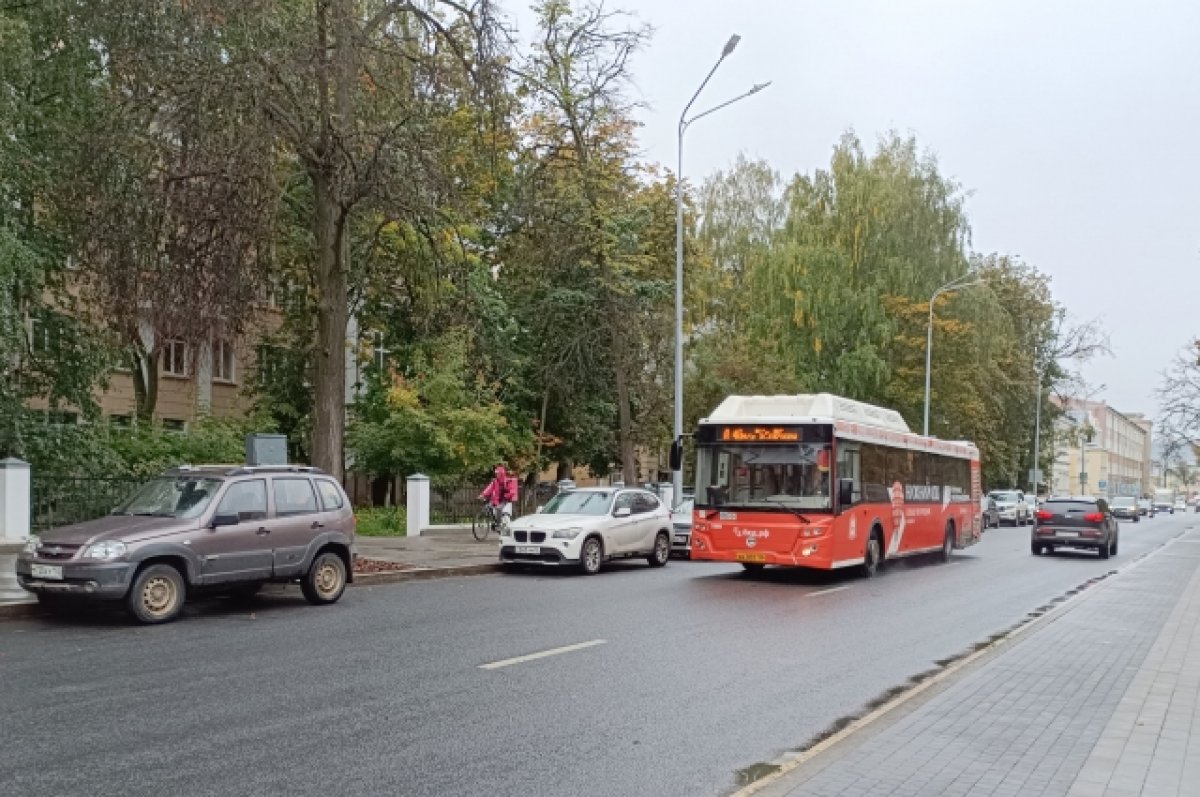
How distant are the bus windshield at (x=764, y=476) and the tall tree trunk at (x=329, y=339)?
6.32m

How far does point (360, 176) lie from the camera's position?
1705 cm

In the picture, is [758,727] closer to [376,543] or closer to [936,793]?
[936,793]

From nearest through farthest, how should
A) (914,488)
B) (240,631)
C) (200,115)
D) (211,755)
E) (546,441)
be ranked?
(211,755) < (240,631) < (200,115) < (914,488) < (546,441)

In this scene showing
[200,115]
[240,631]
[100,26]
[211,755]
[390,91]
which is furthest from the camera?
[390,91]

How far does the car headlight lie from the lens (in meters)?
12.0

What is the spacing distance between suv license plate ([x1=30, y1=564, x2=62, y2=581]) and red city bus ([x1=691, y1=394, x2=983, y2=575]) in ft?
35.0

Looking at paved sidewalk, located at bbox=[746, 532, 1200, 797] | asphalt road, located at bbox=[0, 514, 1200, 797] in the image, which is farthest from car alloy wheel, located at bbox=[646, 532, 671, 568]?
paved sidewalk, located at bbox=[746, 532, 1200, 797]

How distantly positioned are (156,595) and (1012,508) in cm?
5295

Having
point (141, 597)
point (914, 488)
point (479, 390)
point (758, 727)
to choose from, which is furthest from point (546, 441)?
point (758, 727)

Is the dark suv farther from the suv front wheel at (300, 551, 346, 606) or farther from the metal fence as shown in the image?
the metal fence

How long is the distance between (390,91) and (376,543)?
10455 mm

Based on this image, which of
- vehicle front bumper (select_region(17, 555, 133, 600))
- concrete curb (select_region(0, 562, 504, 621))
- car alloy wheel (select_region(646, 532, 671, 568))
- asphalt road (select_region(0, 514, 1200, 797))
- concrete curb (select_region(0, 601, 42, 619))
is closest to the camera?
asphalt road (select_region(0, 514, 1200, 797))

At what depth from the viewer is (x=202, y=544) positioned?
12.8 m

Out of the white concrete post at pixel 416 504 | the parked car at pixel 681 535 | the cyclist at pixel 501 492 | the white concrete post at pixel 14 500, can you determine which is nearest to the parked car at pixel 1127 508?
the parked car at pixel 681 535
